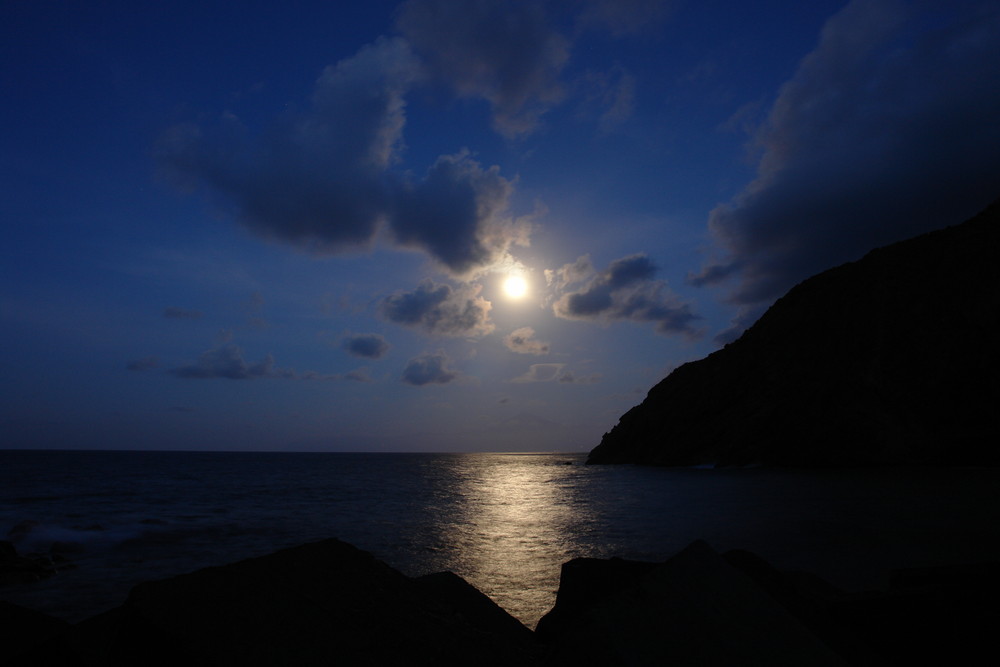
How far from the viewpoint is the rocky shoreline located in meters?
2.67

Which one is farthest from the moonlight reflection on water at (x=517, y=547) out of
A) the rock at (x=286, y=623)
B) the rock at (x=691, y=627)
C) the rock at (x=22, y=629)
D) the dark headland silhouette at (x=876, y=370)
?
the dark headland silhouette at (x=876, y=370)

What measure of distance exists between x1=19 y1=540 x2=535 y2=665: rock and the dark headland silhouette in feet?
162

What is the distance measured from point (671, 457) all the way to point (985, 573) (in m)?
59.3

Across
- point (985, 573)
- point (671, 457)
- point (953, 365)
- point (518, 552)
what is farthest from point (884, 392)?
point (985, 573)

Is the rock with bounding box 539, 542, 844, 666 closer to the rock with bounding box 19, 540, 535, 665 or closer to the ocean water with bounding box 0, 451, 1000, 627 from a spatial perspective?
the rock with bounding box 19, 540, 535, 665

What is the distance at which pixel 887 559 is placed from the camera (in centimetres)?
945

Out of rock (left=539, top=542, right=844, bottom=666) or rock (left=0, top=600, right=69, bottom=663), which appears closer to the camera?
rock (left=539, top=542, right=844, bottom=666)

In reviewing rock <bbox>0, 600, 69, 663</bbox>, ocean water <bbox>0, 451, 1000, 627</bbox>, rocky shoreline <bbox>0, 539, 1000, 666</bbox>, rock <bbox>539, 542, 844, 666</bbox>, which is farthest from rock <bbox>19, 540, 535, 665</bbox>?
ocean water <bbox>0, 451, 1000, 627</bbox>

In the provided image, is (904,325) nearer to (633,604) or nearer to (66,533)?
(633,604)

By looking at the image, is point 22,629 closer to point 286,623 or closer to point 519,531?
point 286,623

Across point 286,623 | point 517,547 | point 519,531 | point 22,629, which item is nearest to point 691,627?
point 286,623

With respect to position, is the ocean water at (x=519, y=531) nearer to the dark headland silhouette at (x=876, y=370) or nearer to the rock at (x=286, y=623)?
the rock at (x=286, y=623)

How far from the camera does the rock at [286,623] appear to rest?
2.74 metres

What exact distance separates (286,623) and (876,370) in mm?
53228
